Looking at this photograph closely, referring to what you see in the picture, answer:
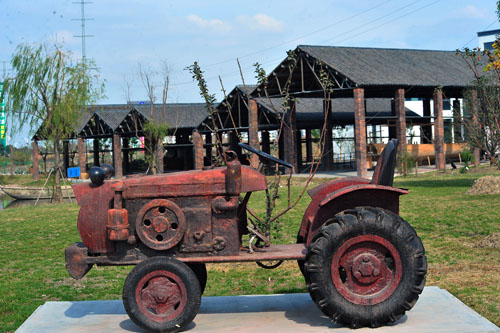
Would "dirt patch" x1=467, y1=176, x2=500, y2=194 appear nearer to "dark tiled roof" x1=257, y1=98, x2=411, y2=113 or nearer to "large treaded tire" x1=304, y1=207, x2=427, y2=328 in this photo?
"large treaded tire" x1=304, y1=207, x2=427, y2=328

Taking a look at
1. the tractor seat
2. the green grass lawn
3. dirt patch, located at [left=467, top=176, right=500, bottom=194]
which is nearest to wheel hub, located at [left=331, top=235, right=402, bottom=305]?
the tractor seat

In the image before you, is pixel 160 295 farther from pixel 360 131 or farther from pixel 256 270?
pixel 360 131

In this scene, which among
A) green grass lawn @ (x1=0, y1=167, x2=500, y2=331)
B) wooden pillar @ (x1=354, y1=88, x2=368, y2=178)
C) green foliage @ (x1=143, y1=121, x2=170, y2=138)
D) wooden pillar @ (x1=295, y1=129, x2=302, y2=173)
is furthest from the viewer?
green foliage @ (x1=143, y1=121, x2=170, y2=138)

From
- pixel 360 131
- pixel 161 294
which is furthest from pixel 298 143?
pixel 161 294

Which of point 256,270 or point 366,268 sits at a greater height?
point 366,268

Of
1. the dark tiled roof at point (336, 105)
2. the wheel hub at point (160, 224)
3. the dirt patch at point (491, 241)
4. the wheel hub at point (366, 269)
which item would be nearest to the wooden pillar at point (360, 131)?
the dark tiled roof at point (336, 105)

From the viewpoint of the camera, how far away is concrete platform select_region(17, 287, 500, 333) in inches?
185

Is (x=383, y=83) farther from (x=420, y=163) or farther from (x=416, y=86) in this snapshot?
(x=420, y=163)

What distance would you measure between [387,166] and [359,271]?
927 mm

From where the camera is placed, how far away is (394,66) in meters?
33.5

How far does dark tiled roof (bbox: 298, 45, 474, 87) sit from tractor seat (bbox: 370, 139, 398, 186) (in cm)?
2419

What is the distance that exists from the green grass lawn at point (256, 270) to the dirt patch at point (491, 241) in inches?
5.1

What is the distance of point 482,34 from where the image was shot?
244ft

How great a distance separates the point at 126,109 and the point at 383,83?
2751cm
